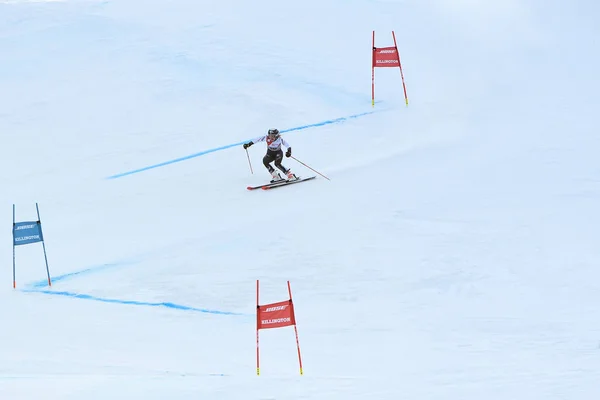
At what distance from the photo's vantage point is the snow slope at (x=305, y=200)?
958 cm

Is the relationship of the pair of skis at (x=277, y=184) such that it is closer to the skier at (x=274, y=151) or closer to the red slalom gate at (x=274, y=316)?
the skier at (x=274, y=151)

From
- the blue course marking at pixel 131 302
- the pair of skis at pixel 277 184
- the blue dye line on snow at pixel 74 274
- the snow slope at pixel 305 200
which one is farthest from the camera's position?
the pair of skis at pixel 277 184

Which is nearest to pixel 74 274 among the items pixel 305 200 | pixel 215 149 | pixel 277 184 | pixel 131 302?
pixel 131 302

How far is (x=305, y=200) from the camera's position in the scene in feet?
45.7

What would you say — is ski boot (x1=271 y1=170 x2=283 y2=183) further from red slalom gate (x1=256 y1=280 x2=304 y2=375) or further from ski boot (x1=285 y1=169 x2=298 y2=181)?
red slalom gate (x1=256 y1=280 x2=304 y2=375)

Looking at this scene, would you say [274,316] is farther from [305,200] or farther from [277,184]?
[277,184]

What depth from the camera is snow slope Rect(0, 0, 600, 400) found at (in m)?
9.58

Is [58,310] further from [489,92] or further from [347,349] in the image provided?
[489,92]

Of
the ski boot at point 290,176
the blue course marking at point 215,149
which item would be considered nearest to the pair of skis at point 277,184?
the ski boot at point 290,176

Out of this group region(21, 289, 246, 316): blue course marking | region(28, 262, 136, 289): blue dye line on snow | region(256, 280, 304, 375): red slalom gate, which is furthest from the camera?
region(28, 262, 136, 289): blue dye line on snow

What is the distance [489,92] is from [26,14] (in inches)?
414

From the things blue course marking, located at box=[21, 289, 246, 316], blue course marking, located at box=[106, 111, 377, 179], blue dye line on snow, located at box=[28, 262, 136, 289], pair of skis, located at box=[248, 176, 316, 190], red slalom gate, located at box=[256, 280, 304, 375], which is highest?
blue course marking, located at box=[106, 111, 377, 179]

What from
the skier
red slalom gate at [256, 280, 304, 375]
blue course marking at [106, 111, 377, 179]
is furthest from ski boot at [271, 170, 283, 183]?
red slalom gate at [256, 280, 304, 375]

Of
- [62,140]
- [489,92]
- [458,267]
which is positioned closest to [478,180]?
[458,267]
